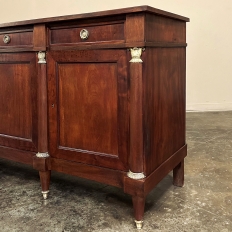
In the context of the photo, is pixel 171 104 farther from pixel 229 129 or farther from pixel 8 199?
pixel 229 129

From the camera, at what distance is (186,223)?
56.4 inches

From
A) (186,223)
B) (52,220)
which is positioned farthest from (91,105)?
(186,223)

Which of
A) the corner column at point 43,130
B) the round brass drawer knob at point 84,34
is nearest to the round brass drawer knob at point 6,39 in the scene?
the corner column at point 43,130

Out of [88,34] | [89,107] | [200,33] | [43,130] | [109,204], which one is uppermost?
[200,33]

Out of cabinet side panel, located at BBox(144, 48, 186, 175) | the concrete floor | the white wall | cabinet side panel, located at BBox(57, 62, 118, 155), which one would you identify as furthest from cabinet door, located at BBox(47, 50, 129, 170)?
the white wall

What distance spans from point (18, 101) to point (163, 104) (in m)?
0.82

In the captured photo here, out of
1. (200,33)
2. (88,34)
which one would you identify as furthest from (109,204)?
(200,33)

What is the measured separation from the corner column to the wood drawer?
12 centimetres

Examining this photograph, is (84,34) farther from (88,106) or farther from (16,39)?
(16,39)

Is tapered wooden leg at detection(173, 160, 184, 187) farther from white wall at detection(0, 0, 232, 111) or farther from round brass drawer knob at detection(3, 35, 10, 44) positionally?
white wall at detection(0, 0, 232, 111)

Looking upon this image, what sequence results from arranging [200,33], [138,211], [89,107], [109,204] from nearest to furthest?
[138,211], [89,107], [109,204], [200,33]

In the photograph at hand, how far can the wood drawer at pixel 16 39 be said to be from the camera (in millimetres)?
1678

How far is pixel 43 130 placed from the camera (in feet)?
5.44

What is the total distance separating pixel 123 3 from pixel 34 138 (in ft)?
10.2
